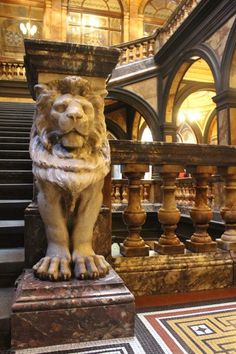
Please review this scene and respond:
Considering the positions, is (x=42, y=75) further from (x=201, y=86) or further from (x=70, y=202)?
(x=201, y=86)

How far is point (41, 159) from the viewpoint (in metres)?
1.45

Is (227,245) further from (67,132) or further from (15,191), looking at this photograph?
(15,191)

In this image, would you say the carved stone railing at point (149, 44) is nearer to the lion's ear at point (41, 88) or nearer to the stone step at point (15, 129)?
the stone step at point (15, 129)

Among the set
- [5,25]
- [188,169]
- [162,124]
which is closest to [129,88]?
[162,124]

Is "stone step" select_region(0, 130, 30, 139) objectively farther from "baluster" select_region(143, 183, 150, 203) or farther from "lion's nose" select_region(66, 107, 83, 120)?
"baluster" select_region(143, 183, 150, 203)

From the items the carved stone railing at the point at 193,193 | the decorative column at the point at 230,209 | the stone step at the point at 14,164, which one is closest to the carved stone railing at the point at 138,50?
the carved stone railing at the point at 193,193

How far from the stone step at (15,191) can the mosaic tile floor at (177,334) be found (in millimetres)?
1426

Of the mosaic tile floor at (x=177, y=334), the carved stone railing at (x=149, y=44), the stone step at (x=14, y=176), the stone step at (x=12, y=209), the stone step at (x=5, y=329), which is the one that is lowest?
the mosaic tile floor at (x=177, y=334)

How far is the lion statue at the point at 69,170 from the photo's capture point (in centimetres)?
142

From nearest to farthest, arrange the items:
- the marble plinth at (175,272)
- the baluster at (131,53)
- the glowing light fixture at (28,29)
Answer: the marble plinth at (175,272) → the baluster at (131,53) → the glowing light fixture at (28,29)

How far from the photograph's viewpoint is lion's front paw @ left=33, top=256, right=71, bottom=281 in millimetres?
1402

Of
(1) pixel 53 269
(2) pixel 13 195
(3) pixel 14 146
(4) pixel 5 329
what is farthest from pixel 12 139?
(4) pixel 5 329

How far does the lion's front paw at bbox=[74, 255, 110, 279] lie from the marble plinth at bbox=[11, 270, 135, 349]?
47 millimetres

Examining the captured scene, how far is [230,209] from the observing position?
A: 2.24 m
